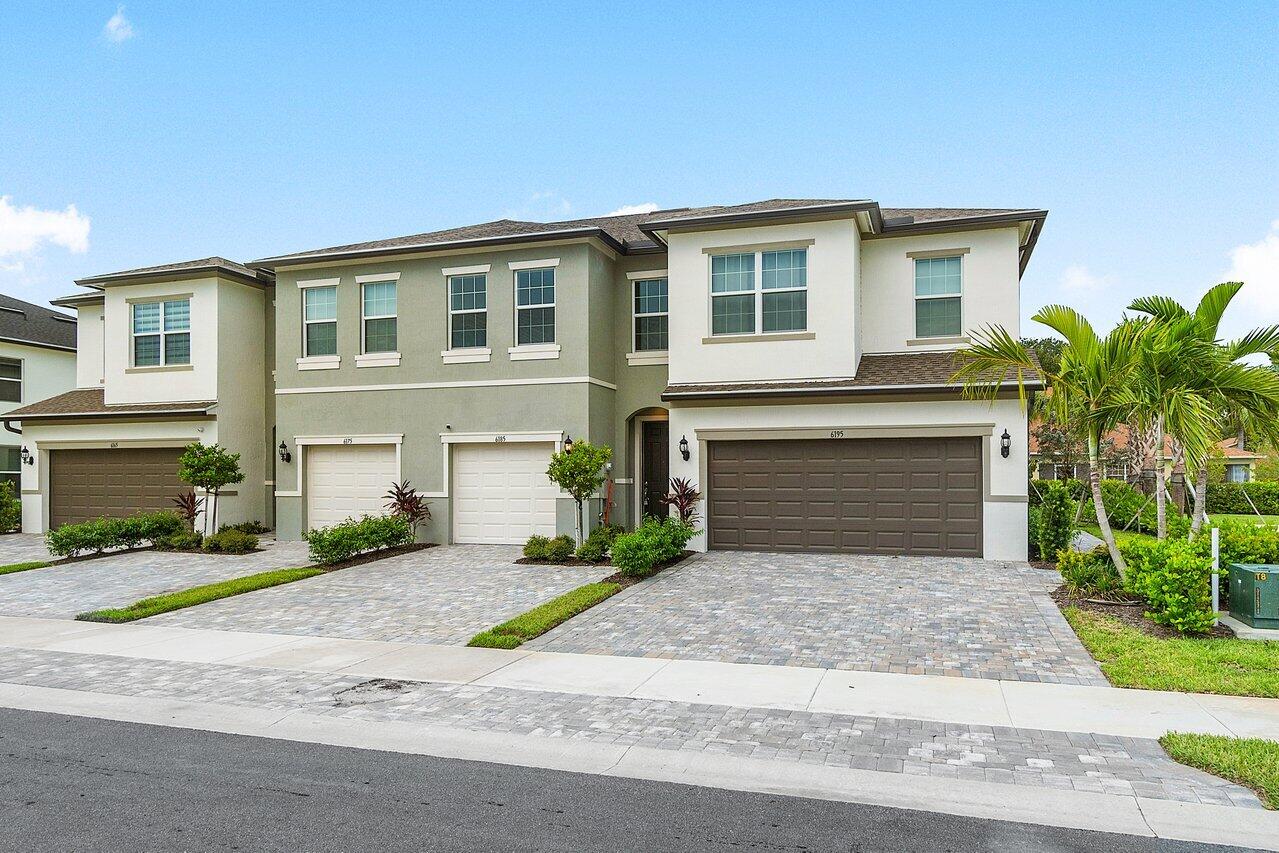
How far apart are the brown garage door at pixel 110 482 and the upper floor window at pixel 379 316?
6.23m

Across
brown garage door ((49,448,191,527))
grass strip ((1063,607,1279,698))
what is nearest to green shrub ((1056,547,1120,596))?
grass strip ((1063,607,1279,698))

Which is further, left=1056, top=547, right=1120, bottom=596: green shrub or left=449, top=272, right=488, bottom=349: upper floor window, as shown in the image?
left=449, top=272, right=488, bottom=349: upper floor window

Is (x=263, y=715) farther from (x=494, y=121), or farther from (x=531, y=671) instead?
(x=494, y=121)

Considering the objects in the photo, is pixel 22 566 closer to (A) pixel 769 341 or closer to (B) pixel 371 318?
(B) pixel 371 318

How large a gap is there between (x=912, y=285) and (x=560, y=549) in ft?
29.1

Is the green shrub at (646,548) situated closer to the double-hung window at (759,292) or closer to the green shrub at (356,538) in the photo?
the double-hung window at (759,292)

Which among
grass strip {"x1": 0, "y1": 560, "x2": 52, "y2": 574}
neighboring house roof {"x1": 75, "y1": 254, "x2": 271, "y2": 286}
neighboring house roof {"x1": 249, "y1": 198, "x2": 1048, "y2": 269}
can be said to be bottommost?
grass strip {"x1": 0, "y1": 560, "x2": 52, "y2": 574}

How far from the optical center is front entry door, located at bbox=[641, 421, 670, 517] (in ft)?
64.7

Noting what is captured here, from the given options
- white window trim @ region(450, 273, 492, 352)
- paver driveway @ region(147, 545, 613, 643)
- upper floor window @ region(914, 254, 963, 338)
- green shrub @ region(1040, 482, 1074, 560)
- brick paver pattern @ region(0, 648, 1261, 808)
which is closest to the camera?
brick paver pattern @ region(0, 648, 1261, 808)

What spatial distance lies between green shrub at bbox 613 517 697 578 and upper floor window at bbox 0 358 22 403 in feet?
76.8

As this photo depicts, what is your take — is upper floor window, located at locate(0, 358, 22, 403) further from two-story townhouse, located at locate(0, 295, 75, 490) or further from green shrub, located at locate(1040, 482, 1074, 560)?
green shrub, located at locate(1040, 482, 1074, 560)

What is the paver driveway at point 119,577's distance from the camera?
12.9m

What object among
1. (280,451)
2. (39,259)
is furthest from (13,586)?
(39,259)

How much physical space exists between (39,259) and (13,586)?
30.9 metres
